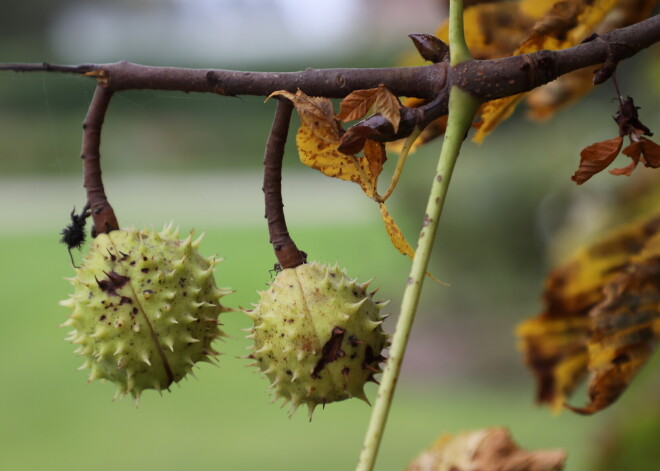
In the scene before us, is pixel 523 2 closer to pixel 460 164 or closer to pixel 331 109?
pixel 331 109

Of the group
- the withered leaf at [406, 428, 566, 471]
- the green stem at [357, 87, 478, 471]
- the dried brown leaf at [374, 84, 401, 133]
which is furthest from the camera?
the withered leaf at [406, 428, 566, 471]

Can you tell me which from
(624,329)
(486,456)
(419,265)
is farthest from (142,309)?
(624,329)

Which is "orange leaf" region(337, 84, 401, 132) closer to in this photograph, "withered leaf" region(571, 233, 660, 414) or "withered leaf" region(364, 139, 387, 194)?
"withered leaf" region(364, 139, 387, 194)

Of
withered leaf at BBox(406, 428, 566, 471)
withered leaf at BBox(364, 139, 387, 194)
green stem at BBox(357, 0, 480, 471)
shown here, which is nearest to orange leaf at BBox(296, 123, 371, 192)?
withered leaf at BBox(364, 139, 387, 194)

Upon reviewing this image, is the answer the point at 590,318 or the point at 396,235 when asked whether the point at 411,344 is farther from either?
the point at 396,235

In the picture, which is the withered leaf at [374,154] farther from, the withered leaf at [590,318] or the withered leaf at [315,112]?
the withered leaf at [590,318]

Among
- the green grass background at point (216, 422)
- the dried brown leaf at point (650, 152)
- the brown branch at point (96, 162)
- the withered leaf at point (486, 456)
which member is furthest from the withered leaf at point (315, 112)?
the green grass background at point (216, 422)
